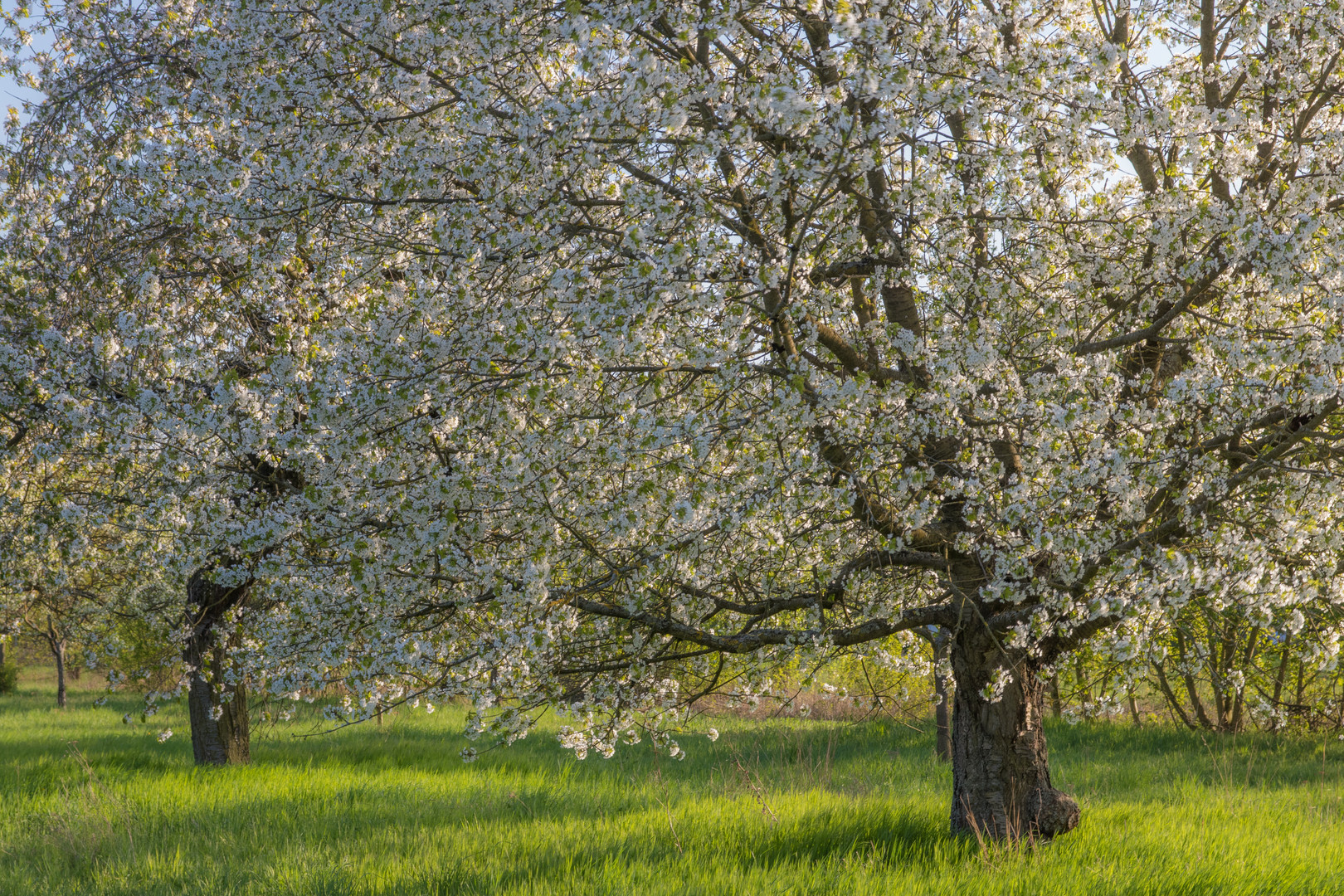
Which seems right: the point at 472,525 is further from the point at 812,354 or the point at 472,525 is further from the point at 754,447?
the point at 812,354

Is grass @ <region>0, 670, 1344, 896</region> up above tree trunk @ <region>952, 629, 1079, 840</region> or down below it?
below

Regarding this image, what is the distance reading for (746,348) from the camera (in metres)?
4.95

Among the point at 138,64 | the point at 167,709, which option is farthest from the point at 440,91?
the point at 167,709

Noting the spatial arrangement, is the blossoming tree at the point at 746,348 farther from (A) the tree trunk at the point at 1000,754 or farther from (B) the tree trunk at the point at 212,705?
(B) the tree trunk at the point at 212,705

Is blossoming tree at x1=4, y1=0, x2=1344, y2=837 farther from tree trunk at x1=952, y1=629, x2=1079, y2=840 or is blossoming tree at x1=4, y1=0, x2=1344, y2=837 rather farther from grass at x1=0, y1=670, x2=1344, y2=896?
grass at x1=0, y1=670, x2=1344, y2=896

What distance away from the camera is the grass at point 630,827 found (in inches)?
236

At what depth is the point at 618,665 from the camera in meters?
6.00

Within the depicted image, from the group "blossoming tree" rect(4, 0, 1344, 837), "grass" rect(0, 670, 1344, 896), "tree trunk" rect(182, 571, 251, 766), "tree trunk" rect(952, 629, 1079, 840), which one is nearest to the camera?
"blossoming tree" rect(4, 0, 1344, 837)

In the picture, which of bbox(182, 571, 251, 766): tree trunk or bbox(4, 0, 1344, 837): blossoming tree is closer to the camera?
bbox(4, 0, 1344, 837): blossoming tree

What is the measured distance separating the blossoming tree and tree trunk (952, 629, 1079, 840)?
0.09 ft

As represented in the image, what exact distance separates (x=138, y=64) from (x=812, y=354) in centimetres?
666

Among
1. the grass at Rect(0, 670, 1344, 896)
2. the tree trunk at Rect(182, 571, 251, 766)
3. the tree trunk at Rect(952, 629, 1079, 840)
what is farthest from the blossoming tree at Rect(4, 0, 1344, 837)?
the tree trunk at Rect(182, 571, 251, 766)

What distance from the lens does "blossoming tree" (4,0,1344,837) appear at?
4672 mm

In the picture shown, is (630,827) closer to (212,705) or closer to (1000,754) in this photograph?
(1000,754)
